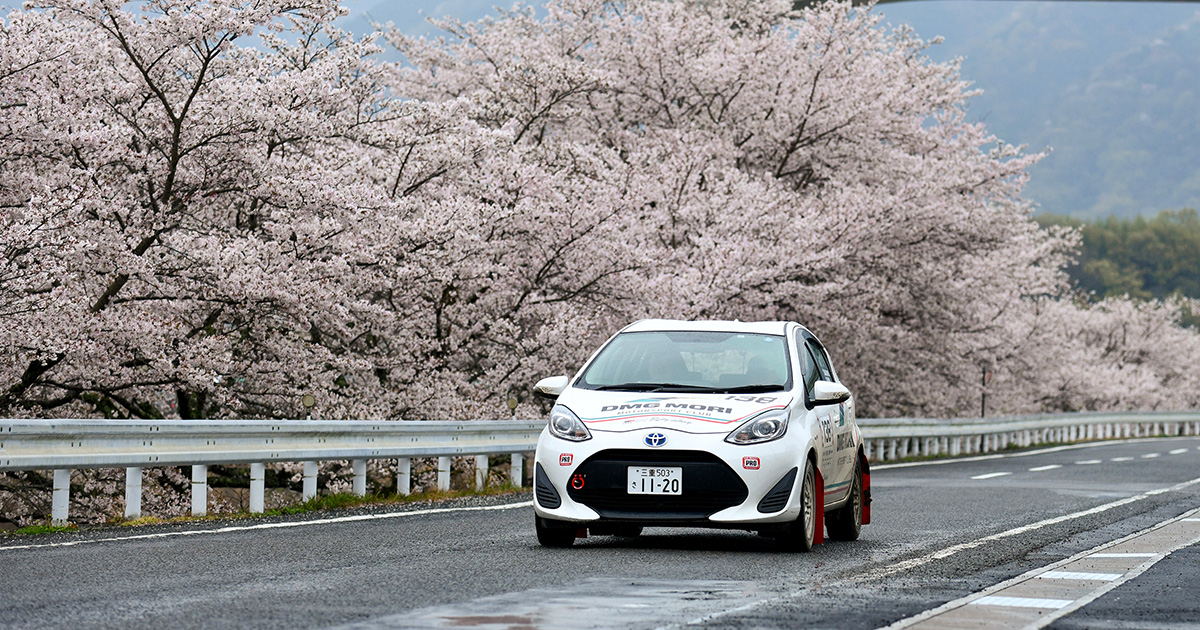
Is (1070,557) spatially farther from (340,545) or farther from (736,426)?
(340,545)

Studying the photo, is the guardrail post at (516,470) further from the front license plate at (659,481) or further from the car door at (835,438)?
the front license plate at (659,481)

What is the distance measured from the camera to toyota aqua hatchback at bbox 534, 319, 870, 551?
9547 mm

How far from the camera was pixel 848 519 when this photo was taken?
11227 millimetres

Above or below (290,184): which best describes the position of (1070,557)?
below

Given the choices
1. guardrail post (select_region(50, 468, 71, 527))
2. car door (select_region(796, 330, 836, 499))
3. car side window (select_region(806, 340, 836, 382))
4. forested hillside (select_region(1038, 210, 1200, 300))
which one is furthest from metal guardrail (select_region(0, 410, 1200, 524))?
forested hillside (select_region(1038, 210, 1200, 300))

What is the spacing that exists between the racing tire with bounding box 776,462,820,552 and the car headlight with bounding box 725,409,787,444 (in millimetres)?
331

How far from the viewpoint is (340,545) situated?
9922mm

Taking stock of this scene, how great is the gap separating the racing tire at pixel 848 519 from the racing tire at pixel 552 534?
6.73 ft

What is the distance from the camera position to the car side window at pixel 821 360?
37.9ft

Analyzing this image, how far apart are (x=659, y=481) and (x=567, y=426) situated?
0.76 m

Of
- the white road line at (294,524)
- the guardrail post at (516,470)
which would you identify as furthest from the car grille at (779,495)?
the guardrail post at (516,470)

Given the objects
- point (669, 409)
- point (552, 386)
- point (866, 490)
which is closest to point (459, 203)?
point (866, 490)

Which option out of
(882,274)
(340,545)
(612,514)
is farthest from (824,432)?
(882,274)

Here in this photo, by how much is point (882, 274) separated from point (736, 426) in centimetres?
2444
